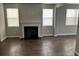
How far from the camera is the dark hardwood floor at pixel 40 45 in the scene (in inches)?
157

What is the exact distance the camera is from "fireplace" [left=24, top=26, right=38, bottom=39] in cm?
508

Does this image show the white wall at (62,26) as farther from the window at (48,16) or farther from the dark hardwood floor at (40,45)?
the window at (48,16)

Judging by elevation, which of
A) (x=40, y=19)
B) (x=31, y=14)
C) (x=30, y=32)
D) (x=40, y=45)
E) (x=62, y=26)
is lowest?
(x=40, y=45)

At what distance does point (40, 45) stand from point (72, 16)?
1818 millimetres

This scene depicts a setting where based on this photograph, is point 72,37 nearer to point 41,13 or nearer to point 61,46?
point 61,46

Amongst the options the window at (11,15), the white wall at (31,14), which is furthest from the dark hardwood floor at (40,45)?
the window at (11,15)

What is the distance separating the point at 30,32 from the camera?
5281 millimetres

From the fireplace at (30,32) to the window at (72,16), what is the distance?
162 cm

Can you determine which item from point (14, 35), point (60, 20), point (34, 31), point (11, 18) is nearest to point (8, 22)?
point (11, 18)

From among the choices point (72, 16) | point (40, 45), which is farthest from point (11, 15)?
point (72, 16)

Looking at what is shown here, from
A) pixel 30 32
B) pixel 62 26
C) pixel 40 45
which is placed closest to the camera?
pixel 40 45

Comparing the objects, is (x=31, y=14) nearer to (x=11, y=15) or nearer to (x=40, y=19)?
(x=40, y=19)

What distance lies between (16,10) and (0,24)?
0.93 m

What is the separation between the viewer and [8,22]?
4.38 m
